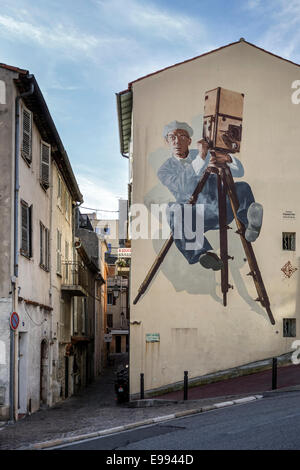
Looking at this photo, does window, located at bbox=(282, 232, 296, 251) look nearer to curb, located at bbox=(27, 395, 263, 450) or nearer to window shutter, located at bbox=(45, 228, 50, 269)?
curb, located at bbox=(27, 395, 263, 450)

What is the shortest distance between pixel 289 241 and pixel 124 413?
31.5 ft

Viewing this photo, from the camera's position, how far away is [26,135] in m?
18.2

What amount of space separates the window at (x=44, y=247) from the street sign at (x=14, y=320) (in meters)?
4.55

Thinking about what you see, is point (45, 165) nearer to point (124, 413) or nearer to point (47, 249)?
point (47, 249)


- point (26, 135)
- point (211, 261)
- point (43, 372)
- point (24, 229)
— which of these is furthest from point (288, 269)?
point (26, 135)

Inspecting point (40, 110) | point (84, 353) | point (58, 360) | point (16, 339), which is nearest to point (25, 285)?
point (16, 339)

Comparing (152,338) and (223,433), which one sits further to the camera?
(152,338)

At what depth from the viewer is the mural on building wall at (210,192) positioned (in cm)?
2222

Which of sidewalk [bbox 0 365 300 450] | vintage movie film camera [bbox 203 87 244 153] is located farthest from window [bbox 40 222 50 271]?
vintage movie film camera [bbox 203 87 244 153]

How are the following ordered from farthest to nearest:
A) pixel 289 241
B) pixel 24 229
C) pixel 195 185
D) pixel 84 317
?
pixel 84 317, pixel 289 241, pixel 195 185, pixel 24 229

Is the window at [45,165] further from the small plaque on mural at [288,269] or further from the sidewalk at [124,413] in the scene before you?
the small plaque on mural at [288,269]
